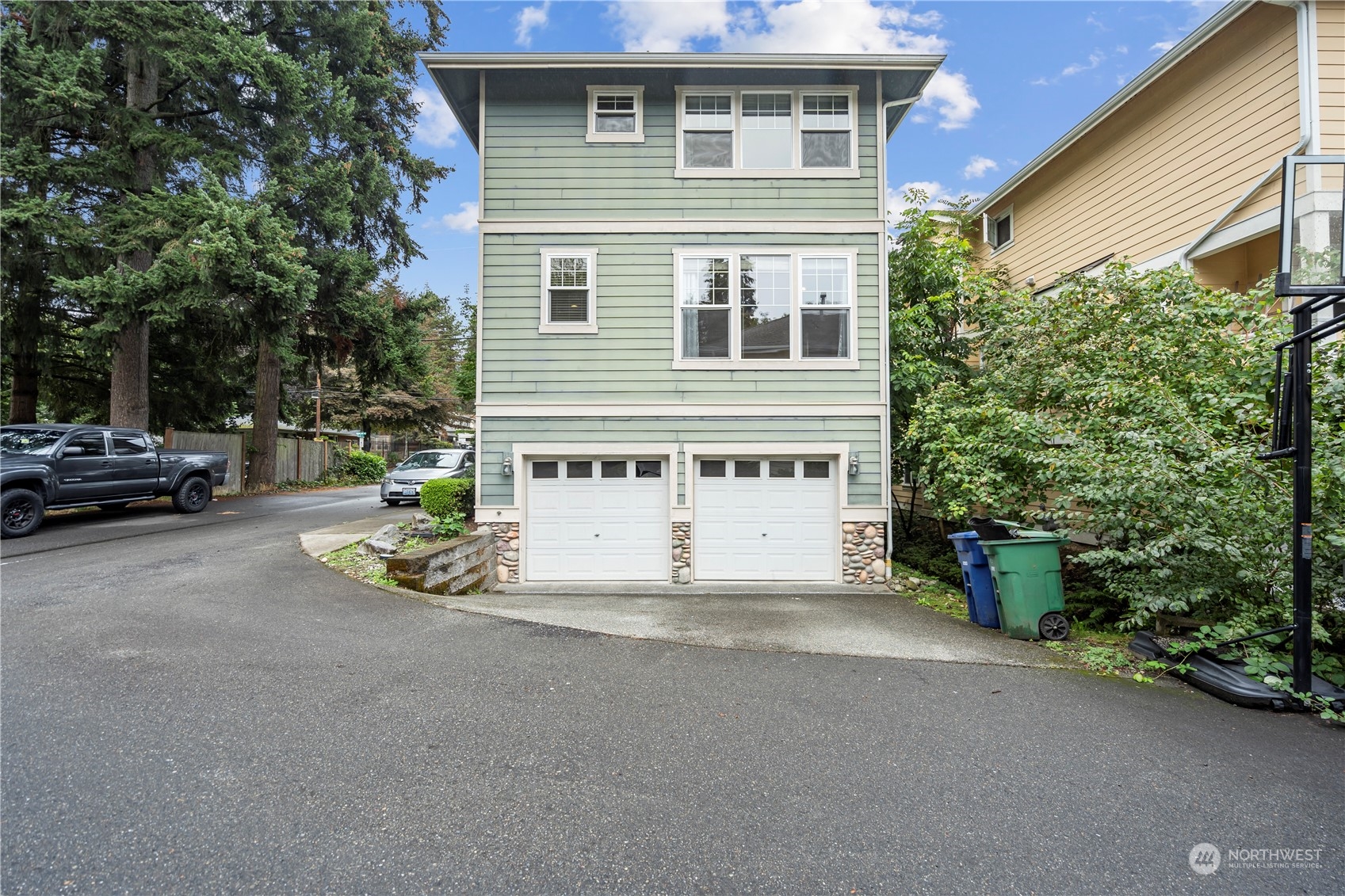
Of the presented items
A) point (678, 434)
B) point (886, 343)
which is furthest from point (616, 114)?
point (886, 343)

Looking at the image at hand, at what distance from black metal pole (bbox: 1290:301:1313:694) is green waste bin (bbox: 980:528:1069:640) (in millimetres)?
1830

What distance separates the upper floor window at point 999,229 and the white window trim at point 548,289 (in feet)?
28.6

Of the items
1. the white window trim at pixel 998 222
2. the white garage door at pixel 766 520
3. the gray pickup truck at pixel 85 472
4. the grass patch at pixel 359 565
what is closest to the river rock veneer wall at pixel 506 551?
the grass patch at pixel 359 565

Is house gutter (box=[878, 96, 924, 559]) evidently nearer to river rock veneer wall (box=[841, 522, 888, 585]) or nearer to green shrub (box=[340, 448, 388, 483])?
river rock veneer wall (box=[841, 522, 888, 585])

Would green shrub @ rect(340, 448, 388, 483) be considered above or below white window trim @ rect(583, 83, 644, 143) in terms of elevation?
below

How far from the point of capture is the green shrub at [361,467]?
86.4ft

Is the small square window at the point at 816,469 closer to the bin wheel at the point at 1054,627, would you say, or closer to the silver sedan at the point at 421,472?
the bin wheel at the point at 1054,627

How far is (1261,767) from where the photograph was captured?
11.5 ft

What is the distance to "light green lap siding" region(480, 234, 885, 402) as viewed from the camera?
9.09 meters

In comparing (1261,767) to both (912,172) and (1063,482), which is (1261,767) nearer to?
(1063,482)

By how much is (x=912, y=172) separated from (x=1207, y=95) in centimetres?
365

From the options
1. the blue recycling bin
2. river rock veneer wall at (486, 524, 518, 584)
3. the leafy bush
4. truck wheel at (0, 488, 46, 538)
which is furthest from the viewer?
truck wheel at (0, 488, 46, 538)

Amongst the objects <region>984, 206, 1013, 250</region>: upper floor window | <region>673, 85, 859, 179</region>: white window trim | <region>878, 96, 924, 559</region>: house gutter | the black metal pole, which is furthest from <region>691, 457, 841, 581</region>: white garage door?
<region>984, 206, 1013, 250</region>: upper floor window

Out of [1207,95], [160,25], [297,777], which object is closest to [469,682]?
[297,777]
